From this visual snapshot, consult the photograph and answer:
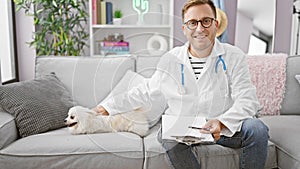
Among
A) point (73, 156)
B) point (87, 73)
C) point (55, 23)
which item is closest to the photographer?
point (73, 156)

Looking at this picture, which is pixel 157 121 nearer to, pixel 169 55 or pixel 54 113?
pixel 169 55

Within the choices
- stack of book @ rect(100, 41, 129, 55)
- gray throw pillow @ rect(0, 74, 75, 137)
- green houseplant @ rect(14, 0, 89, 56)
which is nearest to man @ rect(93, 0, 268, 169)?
gray throw pillow @ rect(0, 74, 75, 137)

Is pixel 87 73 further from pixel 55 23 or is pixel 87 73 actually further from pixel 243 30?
pixel 243 30

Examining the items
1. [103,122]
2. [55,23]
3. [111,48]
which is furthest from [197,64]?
[55,23]

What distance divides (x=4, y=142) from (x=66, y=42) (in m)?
1.34

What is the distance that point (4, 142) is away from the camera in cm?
164

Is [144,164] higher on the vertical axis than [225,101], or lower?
lower

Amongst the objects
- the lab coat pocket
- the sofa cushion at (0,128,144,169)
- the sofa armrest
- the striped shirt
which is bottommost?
the sofa cushion at (0,128,144,169)

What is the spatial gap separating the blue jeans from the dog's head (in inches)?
17.3

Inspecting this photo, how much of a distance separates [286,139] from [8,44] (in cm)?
236

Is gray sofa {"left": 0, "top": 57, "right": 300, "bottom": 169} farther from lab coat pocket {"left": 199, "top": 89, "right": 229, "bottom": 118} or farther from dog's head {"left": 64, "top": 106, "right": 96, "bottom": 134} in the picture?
lab coat pocket {"left": 199, "top": 89, "right": 229, "bottom": 118}

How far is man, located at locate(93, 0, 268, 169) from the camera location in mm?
1537

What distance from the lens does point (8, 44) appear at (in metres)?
2.93

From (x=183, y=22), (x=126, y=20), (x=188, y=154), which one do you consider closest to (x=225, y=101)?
(x=188, y=154)
